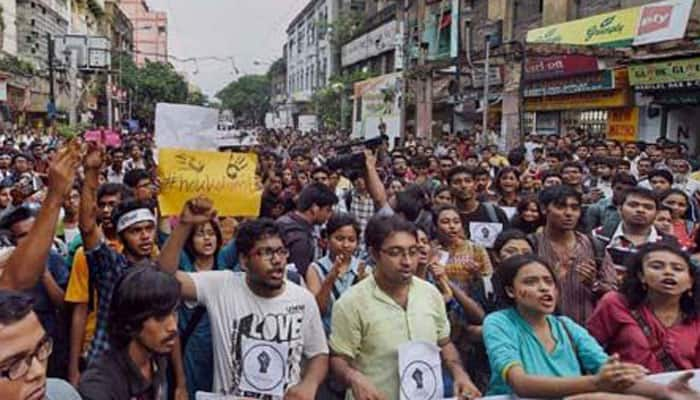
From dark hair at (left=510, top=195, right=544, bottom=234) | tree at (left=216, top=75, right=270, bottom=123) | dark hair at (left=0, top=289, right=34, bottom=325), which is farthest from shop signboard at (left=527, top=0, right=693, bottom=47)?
tree at (left=216, top=75, right=270, bottom=123)

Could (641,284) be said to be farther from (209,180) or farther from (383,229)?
(209,180)

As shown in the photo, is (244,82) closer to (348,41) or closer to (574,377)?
(348,41)

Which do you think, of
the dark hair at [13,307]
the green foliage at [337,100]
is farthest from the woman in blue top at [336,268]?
the green foliage at [337,100]

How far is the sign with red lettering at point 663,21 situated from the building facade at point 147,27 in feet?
303

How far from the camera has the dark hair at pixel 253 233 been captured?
332 centimetres

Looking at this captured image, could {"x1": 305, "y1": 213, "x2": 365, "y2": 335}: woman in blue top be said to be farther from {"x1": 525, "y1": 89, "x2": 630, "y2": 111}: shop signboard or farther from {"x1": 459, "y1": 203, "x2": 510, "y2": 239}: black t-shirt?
{"x1": 525, "y1": 89, "x2": 630, "y2": 111}: shop signboard

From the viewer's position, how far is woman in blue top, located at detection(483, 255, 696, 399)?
2.75 meters

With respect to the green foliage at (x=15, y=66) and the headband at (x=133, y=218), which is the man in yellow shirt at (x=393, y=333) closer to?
the headband at (x=133, y=218)

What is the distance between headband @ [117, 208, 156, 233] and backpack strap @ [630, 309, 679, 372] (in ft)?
7.92

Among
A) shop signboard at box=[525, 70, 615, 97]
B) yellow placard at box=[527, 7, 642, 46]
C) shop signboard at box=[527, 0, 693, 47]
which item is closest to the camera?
shop signboard at box=[527, 0, 693, 47]

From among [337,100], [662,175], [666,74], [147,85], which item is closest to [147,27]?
[147,85]

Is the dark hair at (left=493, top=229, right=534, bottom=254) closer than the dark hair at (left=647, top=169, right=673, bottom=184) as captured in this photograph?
Yes

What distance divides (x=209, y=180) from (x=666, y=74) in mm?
13043

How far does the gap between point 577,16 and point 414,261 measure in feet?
64.3
